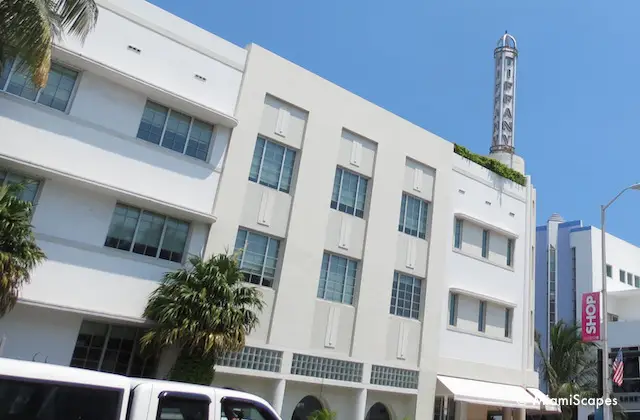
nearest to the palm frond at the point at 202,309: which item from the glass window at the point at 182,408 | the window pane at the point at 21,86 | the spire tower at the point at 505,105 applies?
the window pane at the point at 21,86

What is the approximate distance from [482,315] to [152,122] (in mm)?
16819

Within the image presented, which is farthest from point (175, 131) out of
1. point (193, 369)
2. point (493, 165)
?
point (493, 165)

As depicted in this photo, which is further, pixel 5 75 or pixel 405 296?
pixel 405 296

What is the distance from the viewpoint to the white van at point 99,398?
6438 mm

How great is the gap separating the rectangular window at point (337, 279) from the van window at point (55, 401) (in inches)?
515

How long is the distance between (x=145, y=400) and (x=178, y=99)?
38.7 feet

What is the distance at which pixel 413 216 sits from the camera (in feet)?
76.4

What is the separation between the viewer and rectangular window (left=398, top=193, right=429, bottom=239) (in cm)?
2286

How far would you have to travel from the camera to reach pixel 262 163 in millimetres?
19281

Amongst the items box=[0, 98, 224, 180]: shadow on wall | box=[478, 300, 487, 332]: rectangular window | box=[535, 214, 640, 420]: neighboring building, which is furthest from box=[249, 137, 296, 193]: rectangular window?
box=[535, 214, 640, 420]: neighboring building

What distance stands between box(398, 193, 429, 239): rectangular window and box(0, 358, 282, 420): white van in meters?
15.6

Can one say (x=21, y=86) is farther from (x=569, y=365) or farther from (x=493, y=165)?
(x=569, y=365)

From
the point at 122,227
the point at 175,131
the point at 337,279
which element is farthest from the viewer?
the point at 337,279

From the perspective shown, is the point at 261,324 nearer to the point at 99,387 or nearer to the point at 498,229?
the point at 99,387
